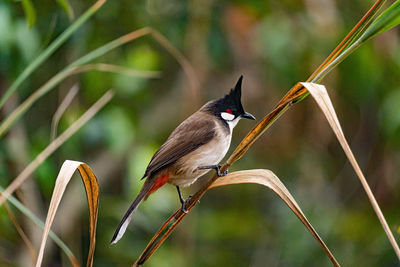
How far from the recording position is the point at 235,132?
14.8 feet

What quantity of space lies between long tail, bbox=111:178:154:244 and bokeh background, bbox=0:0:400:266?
66 cm

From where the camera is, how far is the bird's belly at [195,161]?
2340mm

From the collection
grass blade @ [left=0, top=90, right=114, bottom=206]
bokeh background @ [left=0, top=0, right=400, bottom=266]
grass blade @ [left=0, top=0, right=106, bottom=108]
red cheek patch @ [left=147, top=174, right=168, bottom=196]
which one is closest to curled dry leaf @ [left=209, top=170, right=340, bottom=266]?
grass blade @ [left=0, top=90, right=114, bottom=206]

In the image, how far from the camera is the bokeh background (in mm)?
2980

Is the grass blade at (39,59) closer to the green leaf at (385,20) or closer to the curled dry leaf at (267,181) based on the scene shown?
the curled dry leaf at (267,181)

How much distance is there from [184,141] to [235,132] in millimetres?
2164

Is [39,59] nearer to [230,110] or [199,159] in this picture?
[199,159]

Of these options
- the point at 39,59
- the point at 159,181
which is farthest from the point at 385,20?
the point at 159,181

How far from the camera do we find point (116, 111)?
303 cm

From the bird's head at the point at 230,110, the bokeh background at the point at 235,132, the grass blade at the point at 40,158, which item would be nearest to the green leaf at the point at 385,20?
the grass blade at the point at 40,158

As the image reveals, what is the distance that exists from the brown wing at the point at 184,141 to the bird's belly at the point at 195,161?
23 millimetres

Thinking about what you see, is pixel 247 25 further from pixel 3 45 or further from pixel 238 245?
pixel 3 45

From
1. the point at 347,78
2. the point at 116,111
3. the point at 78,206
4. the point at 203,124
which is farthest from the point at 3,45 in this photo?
the point at 347,78

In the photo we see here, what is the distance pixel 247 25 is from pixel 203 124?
1.77 metres
